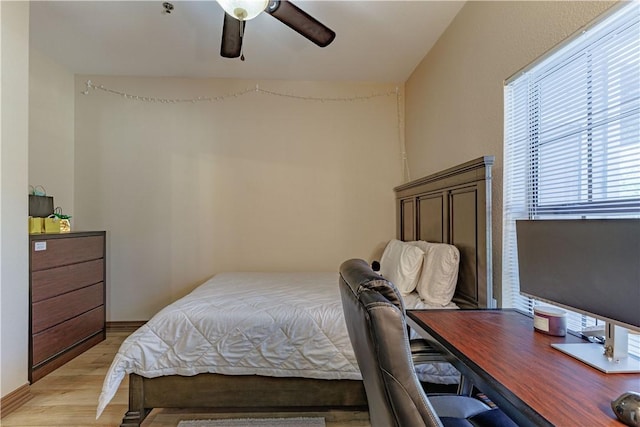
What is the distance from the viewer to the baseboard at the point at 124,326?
3.56 m

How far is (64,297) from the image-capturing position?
277cm

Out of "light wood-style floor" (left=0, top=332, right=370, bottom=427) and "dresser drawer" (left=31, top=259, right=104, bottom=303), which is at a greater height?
"dresser drawer" (left=31, top=259, right=104, bottom=303)

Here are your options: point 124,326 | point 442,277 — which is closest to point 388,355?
point 442,277

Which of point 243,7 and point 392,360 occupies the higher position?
point 243,7

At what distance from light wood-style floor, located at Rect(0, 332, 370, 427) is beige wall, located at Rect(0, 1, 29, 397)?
0.19 m

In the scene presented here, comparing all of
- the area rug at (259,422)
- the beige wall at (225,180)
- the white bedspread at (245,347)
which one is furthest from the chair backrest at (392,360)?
the beige wall at (225,180)

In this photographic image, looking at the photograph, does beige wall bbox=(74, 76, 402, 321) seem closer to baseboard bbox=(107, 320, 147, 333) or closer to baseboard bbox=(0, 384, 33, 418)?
baseboard bbox=(107, 320, 147, 333)

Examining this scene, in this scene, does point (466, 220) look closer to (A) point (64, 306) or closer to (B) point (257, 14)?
(B) point (257, 14)

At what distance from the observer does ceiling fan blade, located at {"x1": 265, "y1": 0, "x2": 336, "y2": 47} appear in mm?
1957

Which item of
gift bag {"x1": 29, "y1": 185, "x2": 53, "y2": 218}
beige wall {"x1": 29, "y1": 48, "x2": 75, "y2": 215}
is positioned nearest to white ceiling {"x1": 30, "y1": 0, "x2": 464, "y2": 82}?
beige wall {"x1": 29, "y1": 48, "x2": 75, "y2": 215}

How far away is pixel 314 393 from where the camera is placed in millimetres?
1910

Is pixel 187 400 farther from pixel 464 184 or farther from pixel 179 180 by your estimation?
pixel 179 180

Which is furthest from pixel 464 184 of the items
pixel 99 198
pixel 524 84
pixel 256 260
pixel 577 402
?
pixel 99 198

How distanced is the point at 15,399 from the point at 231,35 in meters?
2.71
